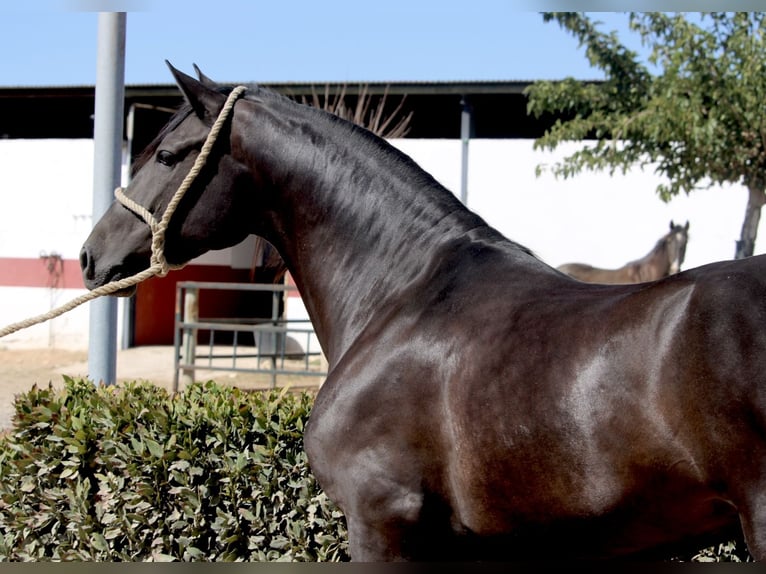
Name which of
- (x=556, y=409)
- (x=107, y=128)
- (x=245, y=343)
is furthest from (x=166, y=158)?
(x=245, y=343)

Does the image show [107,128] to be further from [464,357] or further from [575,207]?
[575,207]

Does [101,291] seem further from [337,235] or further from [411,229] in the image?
[411,229]

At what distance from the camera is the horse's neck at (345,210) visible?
2.64 meters

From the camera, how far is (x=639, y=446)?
183 centimetres

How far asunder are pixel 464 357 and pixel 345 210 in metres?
0.77

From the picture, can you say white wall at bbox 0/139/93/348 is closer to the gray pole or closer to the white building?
the white building

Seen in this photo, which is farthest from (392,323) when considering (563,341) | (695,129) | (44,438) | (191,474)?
(695,129)

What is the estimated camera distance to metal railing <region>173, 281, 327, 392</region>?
9.18 m

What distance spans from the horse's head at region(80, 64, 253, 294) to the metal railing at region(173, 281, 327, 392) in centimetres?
376

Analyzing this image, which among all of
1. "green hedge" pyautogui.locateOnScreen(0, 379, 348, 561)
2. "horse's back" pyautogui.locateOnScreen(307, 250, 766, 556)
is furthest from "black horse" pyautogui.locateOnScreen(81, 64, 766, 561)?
"green hedge" pyautogui.locateOnScreen(0, 379, 348, 561)

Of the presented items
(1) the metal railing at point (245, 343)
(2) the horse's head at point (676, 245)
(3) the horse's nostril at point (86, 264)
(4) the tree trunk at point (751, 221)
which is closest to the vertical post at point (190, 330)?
(1) the metal railing at point (245, 343)

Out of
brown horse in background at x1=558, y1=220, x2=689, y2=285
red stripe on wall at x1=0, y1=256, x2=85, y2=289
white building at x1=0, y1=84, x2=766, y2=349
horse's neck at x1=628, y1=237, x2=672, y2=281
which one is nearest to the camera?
brown horse in background at x1=558, y1=220, x2=689, y2=285

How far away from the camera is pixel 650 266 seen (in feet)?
39.7

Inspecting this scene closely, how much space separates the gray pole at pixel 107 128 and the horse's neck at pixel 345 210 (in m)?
1.93
